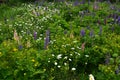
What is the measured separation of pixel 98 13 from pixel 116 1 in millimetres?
3857

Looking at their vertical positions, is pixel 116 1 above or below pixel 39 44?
below

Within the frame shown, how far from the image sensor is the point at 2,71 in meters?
5.83

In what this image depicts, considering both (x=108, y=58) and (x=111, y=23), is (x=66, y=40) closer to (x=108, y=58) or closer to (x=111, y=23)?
(x=108, y=58)

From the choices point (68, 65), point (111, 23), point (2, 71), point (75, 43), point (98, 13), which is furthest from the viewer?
point (98, 13)

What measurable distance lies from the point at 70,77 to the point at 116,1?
26.7 ft

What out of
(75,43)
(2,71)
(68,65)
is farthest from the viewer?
(75,43)

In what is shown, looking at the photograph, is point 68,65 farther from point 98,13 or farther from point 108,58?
point 98,13

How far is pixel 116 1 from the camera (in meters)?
A: 13.6

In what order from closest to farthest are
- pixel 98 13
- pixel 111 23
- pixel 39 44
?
pixel 39 44, pixel 111 23, pixel 98 13

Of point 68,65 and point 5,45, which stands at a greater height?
point 5,45

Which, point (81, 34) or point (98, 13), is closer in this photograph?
point (81, 34)

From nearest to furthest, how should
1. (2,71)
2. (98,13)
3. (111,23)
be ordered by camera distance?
(2,71) < (111,23) < (98,13)

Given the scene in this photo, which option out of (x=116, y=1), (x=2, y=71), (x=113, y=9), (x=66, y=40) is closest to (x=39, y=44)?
(x=66, y=40)

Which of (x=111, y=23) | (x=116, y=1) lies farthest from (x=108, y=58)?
(x=116, y=1)
